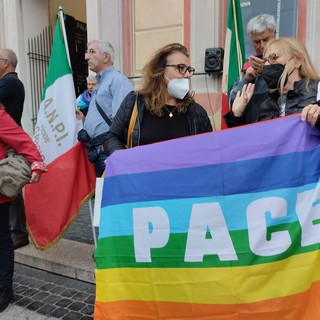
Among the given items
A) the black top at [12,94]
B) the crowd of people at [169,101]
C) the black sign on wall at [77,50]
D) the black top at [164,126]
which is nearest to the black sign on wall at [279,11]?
the crowd of people at [169,101]

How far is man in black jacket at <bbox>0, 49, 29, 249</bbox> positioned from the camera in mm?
3906

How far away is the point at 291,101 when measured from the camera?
238cm

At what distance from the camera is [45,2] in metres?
7.90

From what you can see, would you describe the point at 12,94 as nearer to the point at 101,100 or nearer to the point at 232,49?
the point at 101,100

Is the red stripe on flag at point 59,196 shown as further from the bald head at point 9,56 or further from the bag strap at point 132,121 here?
the bag strap at point 132,121

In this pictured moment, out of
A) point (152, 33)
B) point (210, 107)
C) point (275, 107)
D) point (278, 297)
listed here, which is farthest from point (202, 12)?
point (278, 297)

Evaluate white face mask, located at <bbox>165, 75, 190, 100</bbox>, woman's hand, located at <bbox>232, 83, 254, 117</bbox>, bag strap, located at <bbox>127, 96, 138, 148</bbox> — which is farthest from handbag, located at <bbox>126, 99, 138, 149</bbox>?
woman's hand, located at <bbox>232, 83, 254, 117</bbox>

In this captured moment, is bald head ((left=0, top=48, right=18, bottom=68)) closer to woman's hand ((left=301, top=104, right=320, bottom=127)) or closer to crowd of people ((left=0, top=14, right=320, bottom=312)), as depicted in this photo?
crowd of people ((left=0, top=14, right=320, bottom=312))

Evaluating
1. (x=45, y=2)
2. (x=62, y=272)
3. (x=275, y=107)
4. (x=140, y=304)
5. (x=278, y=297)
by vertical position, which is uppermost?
(x=45, y=2)

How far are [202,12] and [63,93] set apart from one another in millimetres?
2453

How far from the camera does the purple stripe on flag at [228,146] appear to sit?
6.91 feet

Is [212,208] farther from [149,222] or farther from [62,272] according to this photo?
[62,272]

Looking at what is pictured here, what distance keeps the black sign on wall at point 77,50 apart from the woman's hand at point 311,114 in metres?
6.23

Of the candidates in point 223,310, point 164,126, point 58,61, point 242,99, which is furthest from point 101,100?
point 223,310
